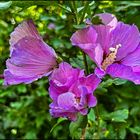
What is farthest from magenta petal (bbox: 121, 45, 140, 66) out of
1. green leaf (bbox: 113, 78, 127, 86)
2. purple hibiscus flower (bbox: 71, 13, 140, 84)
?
green leaf (bbox: 113, 78, 127, 86)

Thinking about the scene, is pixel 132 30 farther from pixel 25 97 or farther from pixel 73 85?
pixel 25 97

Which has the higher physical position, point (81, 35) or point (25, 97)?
point (81, 35)

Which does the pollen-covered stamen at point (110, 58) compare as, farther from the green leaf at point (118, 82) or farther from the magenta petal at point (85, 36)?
the green leaf at point (118, 82)

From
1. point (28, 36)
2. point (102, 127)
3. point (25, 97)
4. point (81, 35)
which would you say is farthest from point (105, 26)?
point (25, 97)

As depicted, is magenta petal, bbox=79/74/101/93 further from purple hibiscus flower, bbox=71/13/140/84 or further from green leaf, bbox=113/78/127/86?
green leaf, bbox=113/78/127/86

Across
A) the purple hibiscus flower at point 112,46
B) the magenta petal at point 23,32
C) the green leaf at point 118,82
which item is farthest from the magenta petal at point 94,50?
the green leaf at point 118,82
